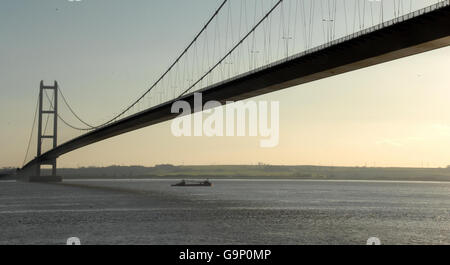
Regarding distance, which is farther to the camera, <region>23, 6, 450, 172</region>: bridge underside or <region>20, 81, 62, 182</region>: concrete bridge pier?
<region>20, 81, 62, 182</region>: concrete bridge pier

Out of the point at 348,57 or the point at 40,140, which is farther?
the point at 40,140

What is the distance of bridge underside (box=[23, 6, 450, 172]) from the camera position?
31656 millimetres

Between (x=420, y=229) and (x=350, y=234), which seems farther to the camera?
(x=420, y=229)

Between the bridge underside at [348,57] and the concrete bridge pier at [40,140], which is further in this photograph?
the concrete bridge pier at [40,140]

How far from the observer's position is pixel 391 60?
36844mm

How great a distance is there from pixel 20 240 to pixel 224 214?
795 inches

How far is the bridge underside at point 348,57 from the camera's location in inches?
1246

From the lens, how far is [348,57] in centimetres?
3775
